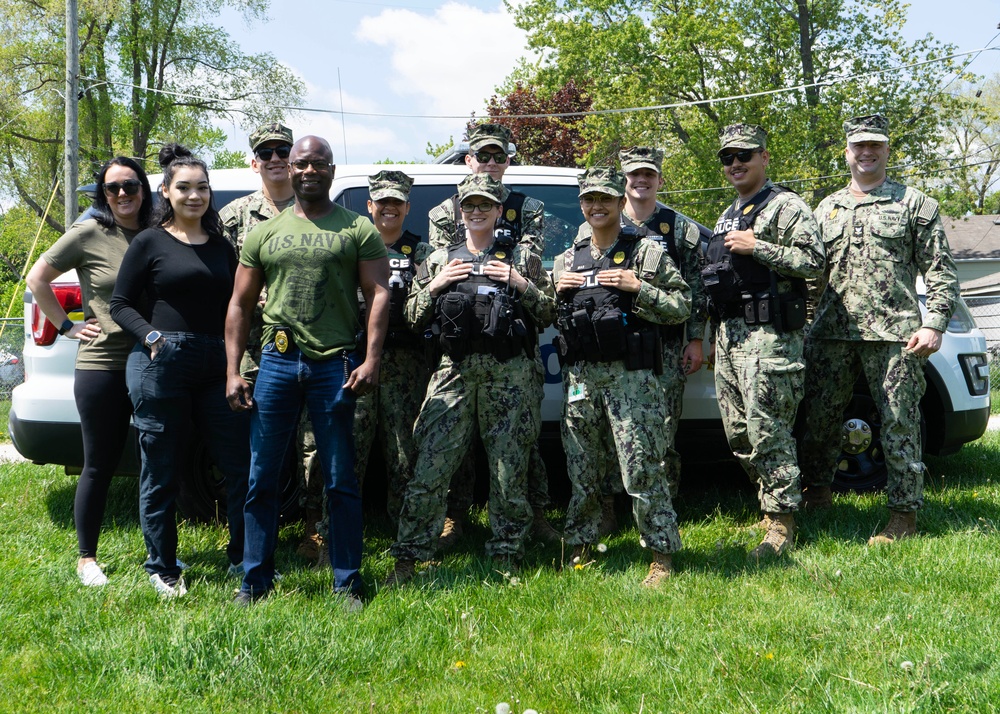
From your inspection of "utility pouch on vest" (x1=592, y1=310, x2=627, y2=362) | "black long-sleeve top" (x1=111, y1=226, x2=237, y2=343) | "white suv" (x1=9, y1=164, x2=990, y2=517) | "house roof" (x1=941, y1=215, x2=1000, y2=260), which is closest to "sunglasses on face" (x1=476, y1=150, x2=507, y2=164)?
"white suv" (x1=9, y1=164, x2=990, y2=517)

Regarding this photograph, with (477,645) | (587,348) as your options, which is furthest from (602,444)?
(477,645)

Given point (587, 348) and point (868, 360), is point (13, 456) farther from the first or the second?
point (868, 360)

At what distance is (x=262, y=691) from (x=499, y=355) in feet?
5.48

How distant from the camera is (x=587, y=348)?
362cm

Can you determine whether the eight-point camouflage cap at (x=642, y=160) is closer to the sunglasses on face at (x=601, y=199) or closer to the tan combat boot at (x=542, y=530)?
the sunglasses on face at (x=601, y=199)

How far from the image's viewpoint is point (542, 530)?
14.1 feet

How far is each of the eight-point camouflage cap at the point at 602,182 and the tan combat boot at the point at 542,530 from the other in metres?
1.69

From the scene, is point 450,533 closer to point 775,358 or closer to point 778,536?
point 778,536

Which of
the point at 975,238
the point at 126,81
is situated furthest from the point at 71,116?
the point at 975,238

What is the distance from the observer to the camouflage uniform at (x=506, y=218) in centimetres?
401

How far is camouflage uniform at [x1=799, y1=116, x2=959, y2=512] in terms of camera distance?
4.15 m

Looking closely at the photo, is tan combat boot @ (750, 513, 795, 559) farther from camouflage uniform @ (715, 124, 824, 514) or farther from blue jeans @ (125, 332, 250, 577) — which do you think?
blue jeans @ (125, 332, 250, 577)

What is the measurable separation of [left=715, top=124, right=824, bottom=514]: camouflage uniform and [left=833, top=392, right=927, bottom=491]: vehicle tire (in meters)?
0.97

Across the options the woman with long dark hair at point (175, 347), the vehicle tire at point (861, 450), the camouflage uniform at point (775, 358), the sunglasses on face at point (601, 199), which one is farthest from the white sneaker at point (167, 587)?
the vehicle tire at point (861, 450)
